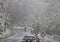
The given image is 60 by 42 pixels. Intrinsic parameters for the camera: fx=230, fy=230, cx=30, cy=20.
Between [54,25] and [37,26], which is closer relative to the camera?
[54,25]

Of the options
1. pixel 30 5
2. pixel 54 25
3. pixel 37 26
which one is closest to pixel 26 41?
pixel 54 25

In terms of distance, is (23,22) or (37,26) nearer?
(37,26)

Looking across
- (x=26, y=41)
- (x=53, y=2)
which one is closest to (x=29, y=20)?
(x=53, y=2)

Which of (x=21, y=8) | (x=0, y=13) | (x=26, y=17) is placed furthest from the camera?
(x=26, y=17)

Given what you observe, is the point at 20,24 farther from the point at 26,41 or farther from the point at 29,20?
the point at 26,41

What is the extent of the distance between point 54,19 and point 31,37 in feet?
88.3

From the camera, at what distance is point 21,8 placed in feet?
366

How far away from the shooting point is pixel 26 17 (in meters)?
119

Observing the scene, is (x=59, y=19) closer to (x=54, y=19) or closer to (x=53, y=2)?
(x=54, y=19)

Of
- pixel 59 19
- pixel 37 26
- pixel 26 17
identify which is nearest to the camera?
pixel 59 19

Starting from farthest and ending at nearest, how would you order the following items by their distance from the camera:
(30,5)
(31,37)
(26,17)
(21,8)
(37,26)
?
(30,5) < (26,17) < (21,8) < (37,26) < (31,37)

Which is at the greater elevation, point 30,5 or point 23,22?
point 30,5

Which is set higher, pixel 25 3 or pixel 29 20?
pixel 25 3

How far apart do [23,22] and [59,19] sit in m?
66.0
